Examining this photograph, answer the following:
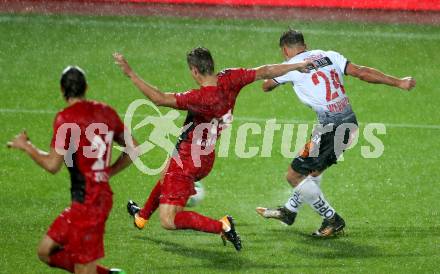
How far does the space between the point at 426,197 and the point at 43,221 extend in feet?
14.5

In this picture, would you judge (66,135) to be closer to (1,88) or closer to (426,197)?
(426,197)

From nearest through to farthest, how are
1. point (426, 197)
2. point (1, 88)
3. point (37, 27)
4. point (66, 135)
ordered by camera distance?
1. point (66, 135)
2. point (426, 197)
3. point (1, 88)
4. point (37, 27)

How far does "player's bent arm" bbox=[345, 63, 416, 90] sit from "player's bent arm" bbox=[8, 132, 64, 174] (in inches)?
154

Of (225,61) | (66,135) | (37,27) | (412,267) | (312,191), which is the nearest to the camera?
(66,135)

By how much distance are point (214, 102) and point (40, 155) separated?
245cm

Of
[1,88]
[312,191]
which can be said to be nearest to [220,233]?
[312,191]

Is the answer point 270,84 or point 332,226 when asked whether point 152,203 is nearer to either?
point 270,84

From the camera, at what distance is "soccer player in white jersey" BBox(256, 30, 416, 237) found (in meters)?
11.0

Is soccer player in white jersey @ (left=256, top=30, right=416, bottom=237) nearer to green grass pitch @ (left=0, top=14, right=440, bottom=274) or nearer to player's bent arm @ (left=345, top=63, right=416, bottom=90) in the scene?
player's bent arm @ (left=345, top=63, right=416, bottom=90)

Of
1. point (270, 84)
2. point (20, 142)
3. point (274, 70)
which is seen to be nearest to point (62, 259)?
point (20, 142)

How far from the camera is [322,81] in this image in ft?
36.2

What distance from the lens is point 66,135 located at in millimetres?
8211

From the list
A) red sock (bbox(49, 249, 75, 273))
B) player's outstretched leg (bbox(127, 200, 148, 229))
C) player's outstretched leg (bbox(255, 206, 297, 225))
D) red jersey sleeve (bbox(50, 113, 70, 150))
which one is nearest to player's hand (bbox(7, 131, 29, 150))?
red jersey sleeve (bbox(50, 113, 70, 150))

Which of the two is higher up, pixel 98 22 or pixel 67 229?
pixel 98 22
